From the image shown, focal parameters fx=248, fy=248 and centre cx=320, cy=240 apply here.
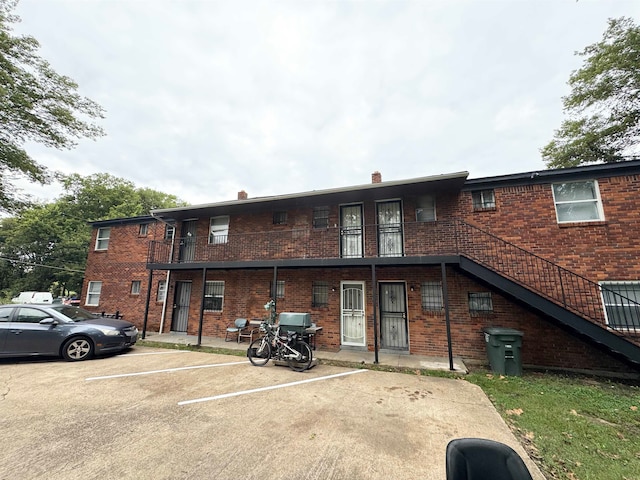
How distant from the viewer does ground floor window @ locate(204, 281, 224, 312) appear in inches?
409

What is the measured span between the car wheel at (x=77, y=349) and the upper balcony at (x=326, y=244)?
343cm

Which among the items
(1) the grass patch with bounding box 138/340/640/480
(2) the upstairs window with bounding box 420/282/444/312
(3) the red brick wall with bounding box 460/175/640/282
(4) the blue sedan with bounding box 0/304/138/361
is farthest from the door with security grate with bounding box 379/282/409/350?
(4) the blue sedan with bounding box 0/304/138/361

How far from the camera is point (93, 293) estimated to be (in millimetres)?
12734

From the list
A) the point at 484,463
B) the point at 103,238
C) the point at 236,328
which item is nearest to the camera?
the point at 484,463

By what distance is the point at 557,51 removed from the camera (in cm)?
821

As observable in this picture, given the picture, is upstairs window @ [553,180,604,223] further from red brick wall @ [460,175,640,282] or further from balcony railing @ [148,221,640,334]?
balcony railing @ [148,221,640,334]

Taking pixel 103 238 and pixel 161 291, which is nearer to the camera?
pixel 161 291

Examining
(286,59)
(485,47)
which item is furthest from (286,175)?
(485,47)

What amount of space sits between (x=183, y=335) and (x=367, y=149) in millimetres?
13208

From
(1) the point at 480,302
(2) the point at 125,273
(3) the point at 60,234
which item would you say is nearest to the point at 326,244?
(1) the point at 480,302

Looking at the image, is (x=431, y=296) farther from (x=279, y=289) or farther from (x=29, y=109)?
(x=29, y=109)

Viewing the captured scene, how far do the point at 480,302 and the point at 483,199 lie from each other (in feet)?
10.7

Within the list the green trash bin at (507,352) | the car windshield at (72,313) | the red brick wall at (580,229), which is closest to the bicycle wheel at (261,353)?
the car windshield at (72,313)

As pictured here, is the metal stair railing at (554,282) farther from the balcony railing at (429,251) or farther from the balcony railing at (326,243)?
the balcony railing at (326,243)
